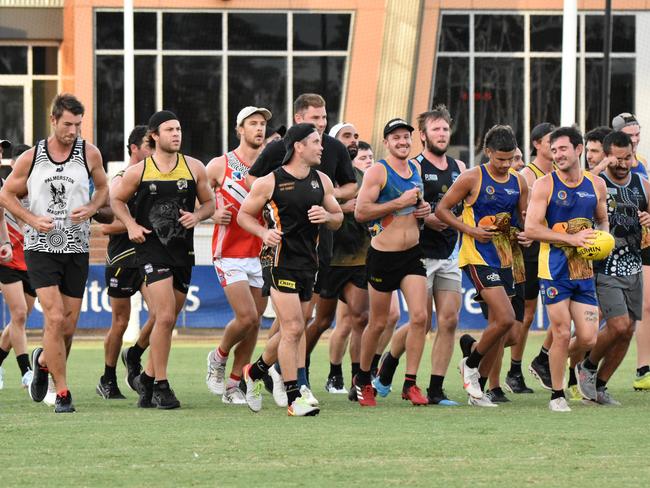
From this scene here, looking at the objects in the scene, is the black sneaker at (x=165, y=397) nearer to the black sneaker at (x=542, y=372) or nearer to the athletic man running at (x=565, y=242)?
the athletic man running at (x=565, y=242)

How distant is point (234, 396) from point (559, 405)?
9.06 ft

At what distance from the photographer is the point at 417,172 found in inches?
477

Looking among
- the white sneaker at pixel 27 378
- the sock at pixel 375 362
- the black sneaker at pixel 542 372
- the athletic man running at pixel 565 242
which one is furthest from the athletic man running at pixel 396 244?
Answer: the white sneaker at pixel 27 378

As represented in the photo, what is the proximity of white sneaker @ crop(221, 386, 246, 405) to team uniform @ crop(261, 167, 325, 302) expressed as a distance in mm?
1520

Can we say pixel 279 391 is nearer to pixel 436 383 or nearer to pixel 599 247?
pixel 436 383

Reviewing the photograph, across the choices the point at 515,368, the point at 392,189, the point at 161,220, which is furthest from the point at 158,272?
the point at 515,368

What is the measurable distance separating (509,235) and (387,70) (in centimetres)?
1939

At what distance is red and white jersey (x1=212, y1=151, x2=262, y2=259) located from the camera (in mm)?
12383

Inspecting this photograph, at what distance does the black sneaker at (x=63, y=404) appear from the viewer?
1133 centimetres

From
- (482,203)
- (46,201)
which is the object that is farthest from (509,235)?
(46,201)

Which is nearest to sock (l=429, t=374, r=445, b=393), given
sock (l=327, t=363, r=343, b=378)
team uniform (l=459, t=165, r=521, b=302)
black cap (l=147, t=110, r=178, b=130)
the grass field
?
the grass field

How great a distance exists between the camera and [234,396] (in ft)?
40.7

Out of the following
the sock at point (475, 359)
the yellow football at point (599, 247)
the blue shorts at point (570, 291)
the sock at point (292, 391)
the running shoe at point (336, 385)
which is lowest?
the running shoe at point (336, 385)

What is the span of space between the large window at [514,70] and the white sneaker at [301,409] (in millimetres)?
21225
